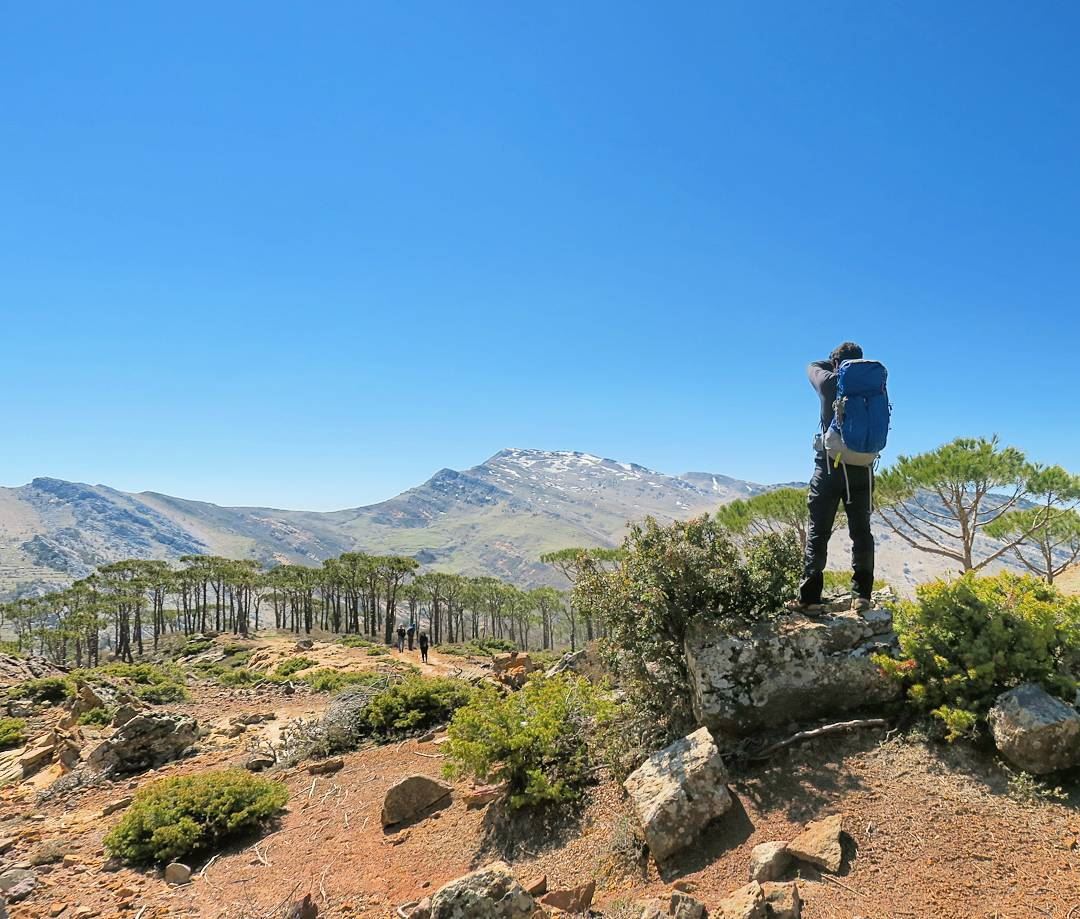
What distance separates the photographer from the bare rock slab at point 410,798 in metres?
6.41

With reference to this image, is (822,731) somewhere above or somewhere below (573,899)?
above

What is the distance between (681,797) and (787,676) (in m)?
1.56

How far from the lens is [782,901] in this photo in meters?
3.28

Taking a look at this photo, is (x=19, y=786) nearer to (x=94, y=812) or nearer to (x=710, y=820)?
(x=94, y=812)

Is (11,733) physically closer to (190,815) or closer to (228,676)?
(190,815)

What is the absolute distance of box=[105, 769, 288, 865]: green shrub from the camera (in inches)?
248

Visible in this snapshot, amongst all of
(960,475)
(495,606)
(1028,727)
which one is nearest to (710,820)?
(1028,727)

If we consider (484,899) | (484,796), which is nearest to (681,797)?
(484,899)

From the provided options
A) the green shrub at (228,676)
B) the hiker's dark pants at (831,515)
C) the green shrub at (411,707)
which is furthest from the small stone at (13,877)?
the green shrub at (228,676)

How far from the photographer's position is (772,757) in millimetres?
4949

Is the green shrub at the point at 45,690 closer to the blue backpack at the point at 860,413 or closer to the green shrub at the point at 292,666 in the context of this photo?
the green shrub at the point at 292,666

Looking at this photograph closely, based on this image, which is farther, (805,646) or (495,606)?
(495,606)

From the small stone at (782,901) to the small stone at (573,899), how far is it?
4.40ft

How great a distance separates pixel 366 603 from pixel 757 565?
63.7m
